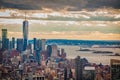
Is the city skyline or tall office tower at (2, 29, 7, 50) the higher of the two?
the city skyline

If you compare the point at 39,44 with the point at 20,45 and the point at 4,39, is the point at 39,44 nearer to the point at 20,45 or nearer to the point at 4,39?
the point at 20,45

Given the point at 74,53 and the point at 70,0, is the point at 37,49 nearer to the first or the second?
the point at 74,53

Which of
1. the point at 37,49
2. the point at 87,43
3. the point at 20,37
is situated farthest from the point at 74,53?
the point at 20,37

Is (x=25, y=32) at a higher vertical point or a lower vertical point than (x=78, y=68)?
higher

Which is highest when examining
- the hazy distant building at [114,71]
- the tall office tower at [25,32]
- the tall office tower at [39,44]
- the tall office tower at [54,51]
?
the tall office tower at [25,32]

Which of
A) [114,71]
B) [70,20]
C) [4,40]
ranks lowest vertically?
[114,71]

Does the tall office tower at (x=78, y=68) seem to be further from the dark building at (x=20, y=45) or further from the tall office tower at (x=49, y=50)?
the dark building at (x=20, y=45)

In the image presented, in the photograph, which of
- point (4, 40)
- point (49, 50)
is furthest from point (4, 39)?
point (49, 50)

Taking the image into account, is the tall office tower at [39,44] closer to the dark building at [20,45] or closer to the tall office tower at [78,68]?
the dark building at [20,45]

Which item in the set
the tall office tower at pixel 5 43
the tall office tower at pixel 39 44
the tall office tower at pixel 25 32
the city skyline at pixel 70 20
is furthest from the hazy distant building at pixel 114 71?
Result: the tall office tower at pixel 5 43

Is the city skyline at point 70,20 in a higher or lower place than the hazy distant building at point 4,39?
higher

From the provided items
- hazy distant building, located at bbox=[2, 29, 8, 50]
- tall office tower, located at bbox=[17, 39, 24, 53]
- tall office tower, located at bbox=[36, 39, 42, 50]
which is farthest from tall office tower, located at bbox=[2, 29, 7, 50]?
tall office tower, located at bbox=[36, 39, 42, 50]

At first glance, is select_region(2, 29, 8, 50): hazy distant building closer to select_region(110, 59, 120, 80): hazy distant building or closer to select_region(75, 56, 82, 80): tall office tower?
select_region(75, 56, 82, 80): tall office tower
